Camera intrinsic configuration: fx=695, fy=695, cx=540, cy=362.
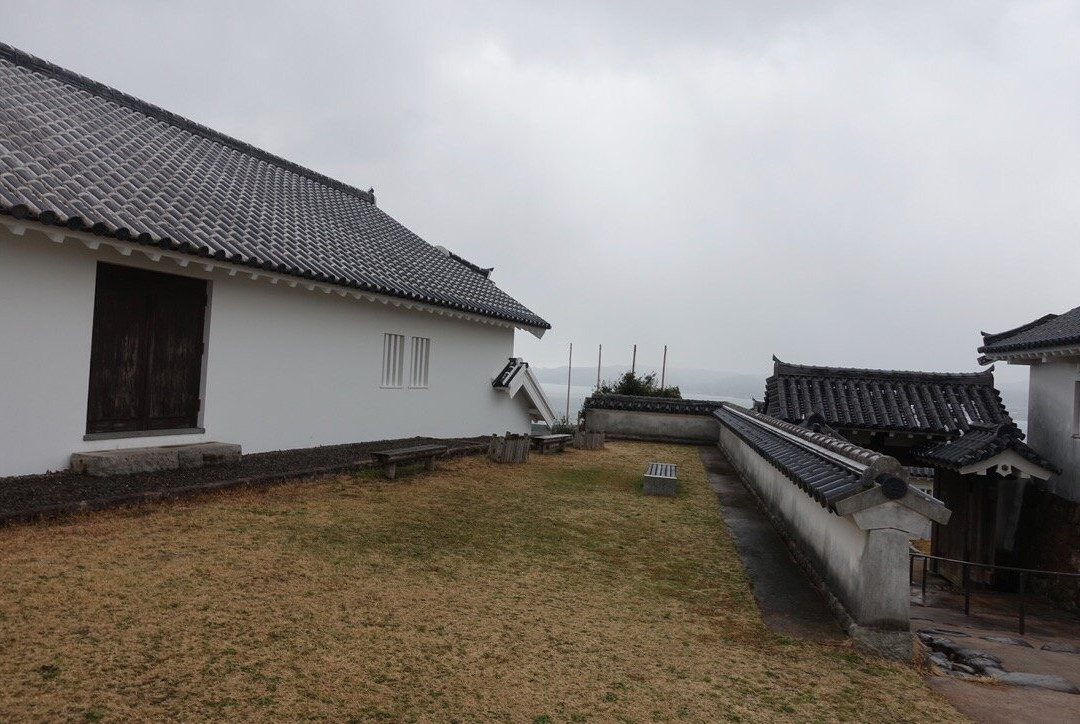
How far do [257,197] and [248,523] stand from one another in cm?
859

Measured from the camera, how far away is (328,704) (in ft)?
11.9

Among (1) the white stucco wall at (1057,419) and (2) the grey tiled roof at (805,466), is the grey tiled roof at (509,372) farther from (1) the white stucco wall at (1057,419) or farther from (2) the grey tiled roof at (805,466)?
(1) the white stucco wall at (1057,419)

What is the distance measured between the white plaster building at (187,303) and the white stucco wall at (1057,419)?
1106 cm

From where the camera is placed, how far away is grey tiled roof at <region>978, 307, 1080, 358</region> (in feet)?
39.3

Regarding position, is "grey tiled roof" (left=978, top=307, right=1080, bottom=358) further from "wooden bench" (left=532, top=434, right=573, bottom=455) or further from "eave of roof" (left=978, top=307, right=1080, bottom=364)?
"wooden bench" (left=532, top=434, right=573, bottom=455)

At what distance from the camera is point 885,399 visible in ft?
47.7

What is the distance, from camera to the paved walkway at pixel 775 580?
5.68m

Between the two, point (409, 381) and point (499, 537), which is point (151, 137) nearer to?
point (409, 381)

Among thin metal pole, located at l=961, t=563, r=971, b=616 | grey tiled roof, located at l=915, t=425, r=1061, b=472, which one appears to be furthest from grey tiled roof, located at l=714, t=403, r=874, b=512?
grey tiled roof, located at l=915, t=425, r=1061, b=472

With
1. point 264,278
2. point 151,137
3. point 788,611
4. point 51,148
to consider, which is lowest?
point 788,611

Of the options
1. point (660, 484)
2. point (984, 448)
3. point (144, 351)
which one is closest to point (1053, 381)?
point (984, 448)

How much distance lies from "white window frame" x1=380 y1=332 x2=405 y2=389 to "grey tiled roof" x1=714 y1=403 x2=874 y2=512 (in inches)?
265

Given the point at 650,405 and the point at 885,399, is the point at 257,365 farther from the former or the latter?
the point at 650,405

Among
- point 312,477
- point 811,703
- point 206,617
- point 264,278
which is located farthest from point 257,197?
point 811,703
